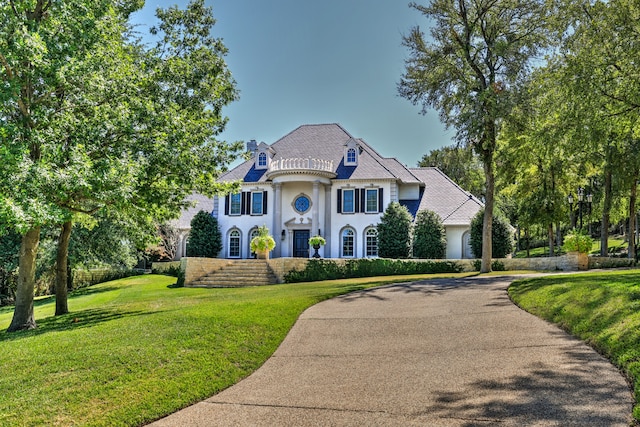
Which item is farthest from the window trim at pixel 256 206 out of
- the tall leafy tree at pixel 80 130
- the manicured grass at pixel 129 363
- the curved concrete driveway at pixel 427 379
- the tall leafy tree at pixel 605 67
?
the curved concrete driveway at pixel 427 379

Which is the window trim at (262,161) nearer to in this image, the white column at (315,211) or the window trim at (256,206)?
the window trim at (256,206)

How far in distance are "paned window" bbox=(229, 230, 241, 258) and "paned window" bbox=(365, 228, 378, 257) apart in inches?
340

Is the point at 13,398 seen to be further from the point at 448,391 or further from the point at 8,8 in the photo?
the point at 8,8

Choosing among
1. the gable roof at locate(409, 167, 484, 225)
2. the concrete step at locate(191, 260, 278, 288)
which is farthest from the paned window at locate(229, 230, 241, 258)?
the gable roof at locate(409, 167, 484, 225)

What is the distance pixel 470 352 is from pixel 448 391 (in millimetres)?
1709

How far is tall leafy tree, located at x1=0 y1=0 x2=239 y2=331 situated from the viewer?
882 cm

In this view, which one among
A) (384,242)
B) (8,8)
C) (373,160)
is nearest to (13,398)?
(8,8)

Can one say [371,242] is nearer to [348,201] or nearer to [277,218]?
[348,201]

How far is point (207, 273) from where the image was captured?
81.0 feet

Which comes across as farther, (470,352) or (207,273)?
(207,273)

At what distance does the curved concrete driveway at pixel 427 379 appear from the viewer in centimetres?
535

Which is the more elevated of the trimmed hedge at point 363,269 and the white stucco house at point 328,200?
the white stucco house at point 328,200

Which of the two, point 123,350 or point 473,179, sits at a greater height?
point 473,179

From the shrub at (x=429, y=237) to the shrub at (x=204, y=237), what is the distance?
42.8ft
